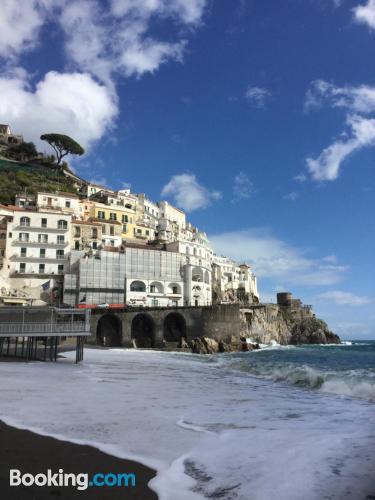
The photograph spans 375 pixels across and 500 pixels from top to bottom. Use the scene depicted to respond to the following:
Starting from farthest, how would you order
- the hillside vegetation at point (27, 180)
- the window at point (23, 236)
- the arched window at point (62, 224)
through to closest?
the hillside vegetation at point (27, 180), the arched window at point (62, 224), the window at point (23, 236)

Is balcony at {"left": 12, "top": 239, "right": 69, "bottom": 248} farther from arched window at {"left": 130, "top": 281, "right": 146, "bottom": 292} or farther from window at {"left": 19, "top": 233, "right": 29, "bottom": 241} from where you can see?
arched window at {"left": 130, "top": 281, "right": 146, "bottom": 292}

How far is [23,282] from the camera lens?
65250 mm

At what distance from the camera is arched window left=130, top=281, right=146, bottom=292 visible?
70.7 metres

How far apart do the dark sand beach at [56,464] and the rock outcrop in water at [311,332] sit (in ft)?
303

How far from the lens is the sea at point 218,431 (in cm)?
693

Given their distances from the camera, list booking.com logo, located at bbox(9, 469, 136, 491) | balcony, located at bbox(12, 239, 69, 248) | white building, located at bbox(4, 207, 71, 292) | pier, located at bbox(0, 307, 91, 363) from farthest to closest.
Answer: balcony, located at bbox(12, 239, 69, 248) → white building, located at bbox(4, 207, 71, 292) → pier, located at bbox(0, 307, 91, 363) → booking.com logo, located at bbox(9, 469, 136, 491)

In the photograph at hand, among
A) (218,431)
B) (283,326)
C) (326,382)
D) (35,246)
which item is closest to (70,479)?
(218,431)

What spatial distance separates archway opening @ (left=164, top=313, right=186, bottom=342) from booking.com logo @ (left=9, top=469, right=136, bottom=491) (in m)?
59.4

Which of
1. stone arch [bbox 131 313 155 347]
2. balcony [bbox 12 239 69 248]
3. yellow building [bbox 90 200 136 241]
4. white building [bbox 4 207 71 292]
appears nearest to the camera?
stone arch [bbox 131 313 155 347]

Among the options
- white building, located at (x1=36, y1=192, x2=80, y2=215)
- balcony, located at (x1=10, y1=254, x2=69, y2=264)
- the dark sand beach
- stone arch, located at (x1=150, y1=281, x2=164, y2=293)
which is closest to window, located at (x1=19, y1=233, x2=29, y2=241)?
balcony, located at (x1=10, y1=254, x2=69, y2=264)

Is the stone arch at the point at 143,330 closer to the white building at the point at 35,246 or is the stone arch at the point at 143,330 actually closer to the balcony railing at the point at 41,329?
the white building at the point at 35,246

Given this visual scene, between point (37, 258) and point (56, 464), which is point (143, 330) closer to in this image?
point (37, 258)

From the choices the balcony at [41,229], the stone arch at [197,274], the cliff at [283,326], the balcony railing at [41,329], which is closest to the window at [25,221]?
the balcony at [41,229]

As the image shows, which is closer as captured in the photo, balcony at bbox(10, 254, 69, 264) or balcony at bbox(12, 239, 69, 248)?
balcony at bbox(10, 254, 69, 264)
